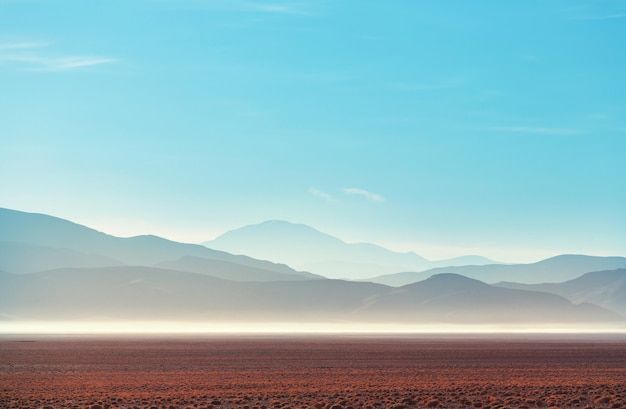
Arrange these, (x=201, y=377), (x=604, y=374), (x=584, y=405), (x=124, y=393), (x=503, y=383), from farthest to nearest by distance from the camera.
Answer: (x=604, y=374), (x=201, y=377), (x=503, y=383), (x=124, y=393), (x=584, y=405)

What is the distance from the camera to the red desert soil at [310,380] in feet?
119

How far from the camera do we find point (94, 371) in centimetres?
5375

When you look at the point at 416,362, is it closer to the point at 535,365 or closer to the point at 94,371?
the point at 535,365

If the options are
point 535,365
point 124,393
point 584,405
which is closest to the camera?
point 584,405

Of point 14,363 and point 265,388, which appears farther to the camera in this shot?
point 14,363

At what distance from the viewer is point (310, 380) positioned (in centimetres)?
4669

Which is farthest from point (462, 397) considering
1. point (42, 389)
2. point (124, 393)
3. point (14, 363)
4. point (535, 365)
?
point (14, 363)

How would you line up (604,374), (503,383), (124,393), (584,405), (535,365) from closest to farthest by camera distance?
(584,405) → (124,393) → (503,383) → (604,374) → (535,365)

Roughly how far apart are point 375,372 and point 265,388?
481 inches

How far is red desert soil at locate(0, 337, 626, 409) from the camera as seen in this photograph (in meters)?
36.3

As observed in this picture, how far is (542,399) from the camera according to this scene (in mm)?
37375

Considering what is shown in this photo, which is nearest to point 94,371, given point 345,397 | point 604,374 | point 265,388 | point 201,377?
point 201,377

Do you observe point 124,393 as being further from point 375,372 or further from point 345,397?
point 375,372

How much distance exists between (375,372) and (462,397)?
48.8ft
